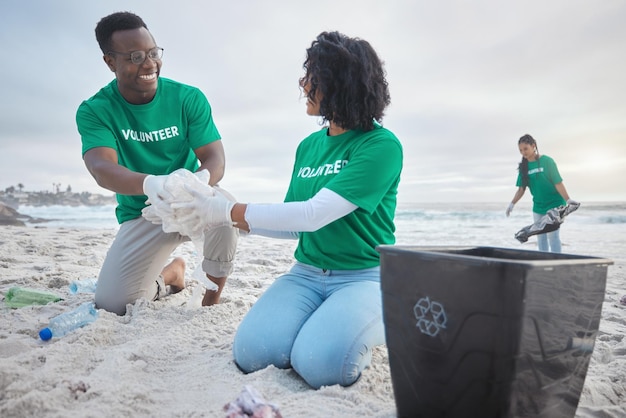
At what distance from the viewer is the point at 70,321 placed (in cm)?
236

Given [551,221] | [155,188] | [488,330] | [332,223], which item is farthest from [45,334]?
[551,221]

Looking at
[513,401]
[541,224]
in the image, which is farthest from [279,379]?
[541,224]

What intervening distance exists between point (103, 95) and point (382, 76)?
165 centimetres

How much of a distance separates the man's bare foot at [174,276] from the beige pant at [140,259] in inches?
11.6

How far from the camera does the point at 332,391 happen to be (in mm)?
1594

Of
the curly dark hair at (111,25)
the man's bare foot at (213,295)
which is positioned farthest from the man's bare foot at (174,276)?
the curly dark hair at (111,25)

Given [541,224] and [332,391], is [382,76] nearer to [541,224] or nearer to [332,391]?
[332,391]

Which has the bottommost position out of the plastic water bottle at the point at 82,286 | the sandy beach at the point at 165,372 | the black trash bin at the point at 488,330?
the sandy beach at the point at 165,372

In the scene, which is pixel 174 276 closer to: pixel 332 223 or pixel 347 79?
pixel 332 223

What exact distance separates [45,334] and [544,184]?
485cm

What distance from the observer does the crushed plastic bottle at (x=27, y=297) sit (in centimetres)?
281

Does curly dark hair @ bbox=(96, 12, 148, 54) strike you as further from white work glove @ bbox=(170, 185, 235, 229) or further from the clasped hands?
white work glove @ bbox=(170, 185, 235, 229)

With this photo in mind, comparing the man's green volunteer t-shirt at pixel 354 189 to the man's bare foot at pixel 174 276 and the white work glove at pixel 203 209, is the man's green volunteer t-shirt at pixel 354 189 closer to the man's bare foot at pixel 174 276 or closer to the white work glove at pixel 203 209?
the white work glove at pixel 203 209

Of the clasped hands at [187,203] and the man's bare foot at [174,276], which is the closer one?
the clasped hands at [187,203]
